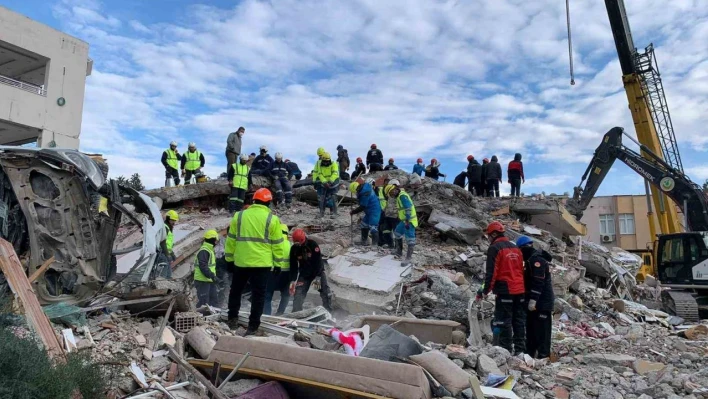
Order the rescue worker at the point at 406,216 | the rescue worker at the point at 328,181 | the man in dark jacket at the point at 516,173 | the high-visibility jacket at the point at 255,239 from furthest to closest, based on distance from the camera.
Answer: the man in dark jacket at the point at 516,173 → the rescue worker at the point at 328,181 → the rescue worker at the point at 406,216 → the high-visibility jacket at the point at 255,239

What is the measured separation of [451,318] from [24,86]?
1533 cm

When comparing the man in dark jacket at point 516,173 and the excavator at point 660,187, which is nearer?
the excavator at point 660,187

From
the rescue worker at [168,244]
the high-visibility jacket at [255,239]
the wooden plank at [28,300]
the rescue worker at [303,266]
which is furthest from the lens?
the rescue worker at [303,266]

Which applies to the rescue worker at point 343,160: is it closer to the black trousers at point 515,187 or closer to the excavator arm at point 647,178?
the black trousers at point 515,187

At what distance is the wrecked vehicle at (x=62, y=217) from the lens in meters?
5.50

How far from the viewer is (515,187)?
14.9 meters

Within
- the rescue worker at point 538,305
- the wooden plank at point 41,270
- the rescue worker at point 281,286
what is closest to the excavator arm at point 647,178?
the rescue worker at point 538,305

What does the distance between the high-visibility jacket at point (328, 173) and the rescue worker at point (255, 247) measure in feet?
22.0

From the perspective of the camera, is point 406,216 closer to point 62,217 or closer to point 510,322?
point 510,322

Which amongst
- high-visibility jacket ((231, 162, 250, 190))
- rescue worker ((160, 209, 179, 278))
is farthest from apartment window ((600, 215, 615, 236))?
rescue worker ((160, 209, 179, 278))

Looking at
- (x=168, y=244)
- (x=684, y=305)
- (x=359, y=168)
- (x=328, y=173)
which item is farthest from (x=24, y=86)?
(x=684, y=305)

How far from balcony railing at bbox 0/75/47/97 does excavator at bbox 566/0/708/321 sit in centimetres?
1615

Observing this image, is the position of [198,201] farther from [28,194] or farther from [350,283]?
[28,194]

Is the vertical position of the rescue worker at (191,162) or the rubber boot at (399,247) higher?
the rescue worker at (191,162)
